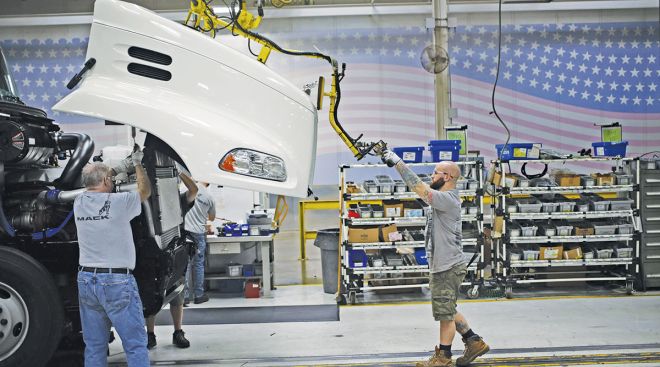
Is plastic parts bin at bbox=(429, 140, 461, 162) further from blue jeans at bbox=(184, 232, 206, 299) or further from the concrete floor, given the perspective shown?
blue jeans at bbox=(184, 232, 206, 299)

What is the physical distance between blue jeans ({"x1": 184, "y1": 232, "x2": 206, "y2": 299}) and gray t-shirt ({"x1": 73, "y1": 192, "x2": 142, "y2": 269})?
411 centimetres

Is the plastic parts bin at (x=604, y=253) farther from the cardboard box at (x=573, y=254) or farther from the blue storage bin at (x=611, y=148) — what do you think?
the blue storage bin at (x=611, y=148)

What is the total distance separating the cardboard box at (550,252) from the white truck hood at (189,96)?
5126mm

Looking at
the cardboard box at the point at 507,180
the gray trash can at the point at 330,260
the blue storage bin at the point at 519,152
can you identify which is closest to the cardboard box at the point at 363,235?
the gray trash can at the point at 330,260

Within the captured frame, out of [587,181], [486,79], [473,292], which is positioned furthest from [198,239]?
[486,79]

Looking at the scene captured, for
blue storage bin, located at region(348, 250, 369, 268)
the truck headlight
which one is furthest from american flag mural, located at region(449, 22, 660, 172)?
the truck headlight

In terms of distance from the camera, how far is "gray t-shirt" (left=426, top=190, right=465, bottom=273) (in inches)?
208

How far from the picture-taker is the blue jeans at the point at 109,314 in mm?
4242

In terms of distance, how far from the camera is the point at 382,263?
8.41 meters

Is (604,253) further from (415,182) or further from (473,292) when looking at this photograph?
(415,182)

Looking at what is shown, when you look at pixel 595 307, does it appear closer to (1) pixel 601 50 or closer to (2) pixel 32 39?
(1) pixel 601 50

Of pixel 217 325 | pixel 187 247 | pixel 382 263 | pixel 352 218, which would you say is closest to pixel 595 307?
pixel 382 263

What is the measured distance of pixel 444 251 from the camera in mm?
5348

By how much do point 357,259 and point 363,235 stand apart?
327 mm
